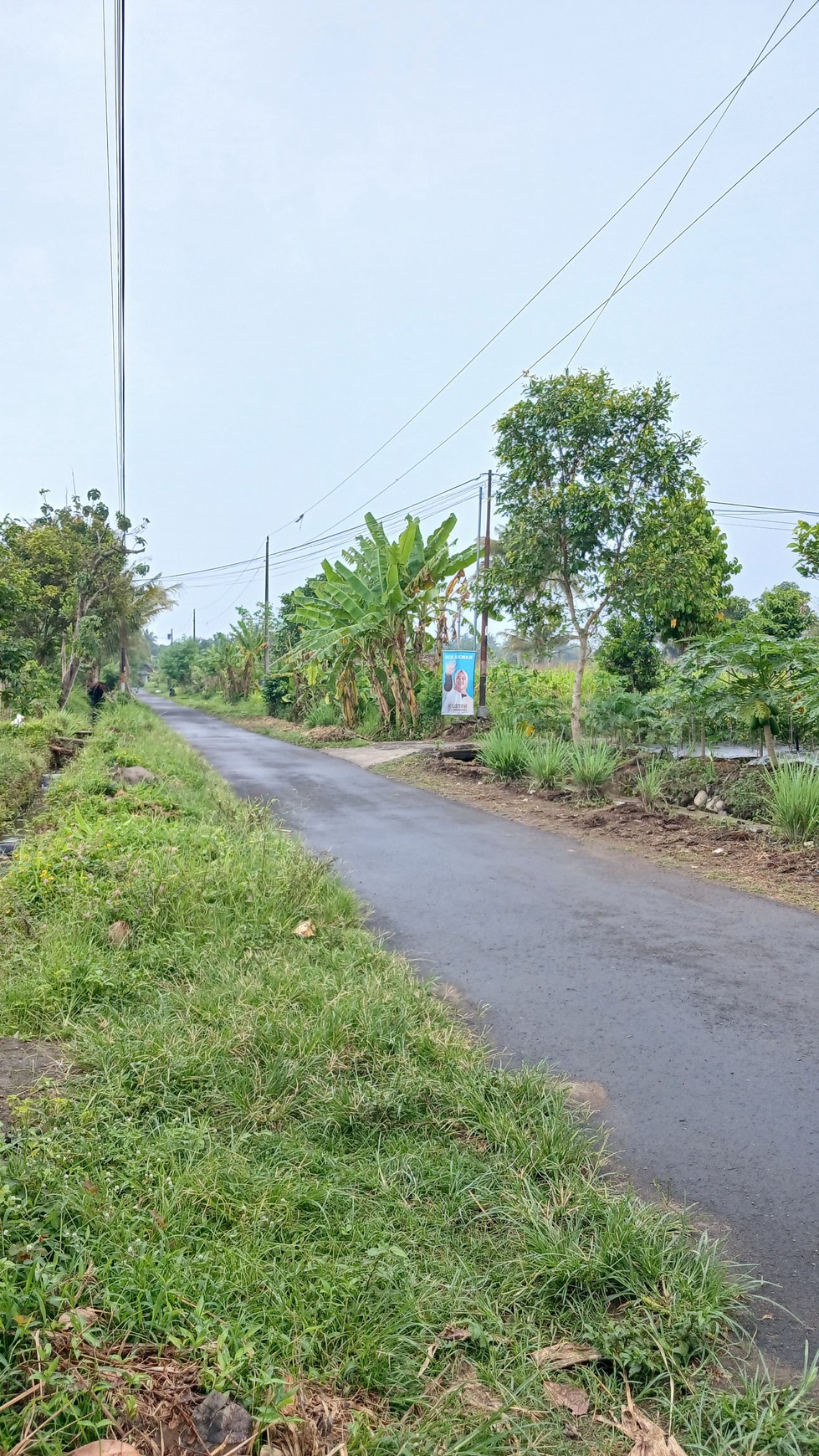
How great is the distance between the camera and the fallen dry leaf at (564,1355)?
2053mm

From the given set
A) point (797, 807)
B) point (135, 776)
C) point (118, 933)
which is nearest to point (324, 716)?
point (135, 776)

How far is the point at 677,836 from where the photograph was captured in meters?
8.52

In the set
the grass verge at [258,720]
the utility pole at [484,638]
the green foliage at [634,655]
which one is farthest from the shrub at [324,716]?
the green foliage at [634,655]

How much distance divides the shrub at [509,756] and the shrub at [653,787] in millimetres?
2661

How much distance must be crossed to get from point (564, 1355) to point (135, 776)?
956 centimetres

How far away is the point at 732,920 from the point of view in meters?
5.83

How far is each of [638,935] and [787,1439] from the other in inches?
148

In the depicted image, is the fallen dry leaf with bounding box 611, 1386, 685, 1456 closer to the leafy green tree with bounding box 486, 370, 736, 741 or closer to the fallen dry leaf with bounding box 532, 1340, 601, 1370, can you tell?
the fallen dry leaf with bounding box 532, 1340, 601, 1370

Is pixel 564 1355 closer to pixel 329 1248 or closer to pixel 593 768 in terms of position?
pixel 329 1248

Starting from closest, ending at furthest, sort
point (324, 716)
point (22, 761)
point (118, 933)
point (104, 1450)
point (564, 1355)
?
point (104, 1450)
point (564, 1355)
point (118, 933)
point (22, 761)
point (324, 716)

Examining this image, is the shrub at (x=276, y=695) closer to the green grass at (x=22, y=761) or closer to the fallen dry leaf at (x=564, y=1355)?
the green grass at (x=22, y=761)

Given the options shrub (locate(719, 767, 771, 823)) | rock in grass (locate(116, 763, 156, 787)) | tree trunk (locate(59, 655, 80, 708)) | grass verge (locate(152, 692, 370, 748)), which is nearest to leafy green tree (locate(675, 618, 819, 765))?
shrub (locate(719, 767, 771, 823))

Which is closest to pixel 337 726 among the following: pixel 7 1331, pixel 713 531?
pixel 713 531

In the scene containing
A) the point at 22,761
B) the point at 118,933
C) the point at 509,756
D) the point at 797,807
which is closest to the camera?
the point at 118,933
